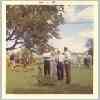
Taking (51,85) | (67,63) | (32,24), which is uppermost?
(32,24)

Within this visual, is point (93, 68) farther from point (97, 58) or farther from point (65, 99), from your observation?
point (65, 99)

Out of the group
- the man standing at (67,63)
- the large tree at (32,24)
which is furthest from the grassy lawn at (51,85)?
the large tree at (32,24)

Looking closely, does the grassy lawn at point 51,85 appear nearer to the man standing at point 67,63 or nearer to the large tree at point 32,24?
the man standing at point 67,63

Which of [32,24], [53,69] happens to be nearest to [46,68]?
[53,69]

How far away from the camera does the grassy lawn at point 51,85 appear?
96cm

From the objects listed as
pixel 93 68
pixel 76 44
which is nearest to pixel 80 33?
pixel 76 44

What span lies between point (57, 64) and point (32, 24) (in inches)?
8.8

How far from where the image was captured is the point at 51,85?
0.96 m

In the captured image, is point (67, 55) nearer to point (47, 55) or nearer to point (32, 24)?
point (47, 55)

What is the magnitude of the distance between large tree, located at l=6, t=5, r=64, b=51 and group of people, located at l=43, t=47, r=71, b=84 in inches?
2.3

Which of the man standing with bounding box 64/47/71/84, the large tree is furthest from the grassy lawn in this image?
the large tree

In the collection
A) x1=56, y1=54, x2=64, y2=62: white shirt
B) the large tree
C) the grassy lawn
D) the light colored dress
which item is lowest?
the grassy lawn

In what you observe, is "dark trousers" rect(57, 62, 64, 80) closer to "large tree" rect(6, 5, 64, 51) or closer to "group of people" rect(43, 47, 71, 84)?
"group of people" rect(43, 47, 71, 84)

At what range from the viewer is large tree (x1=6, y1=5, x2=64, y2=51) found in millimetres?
961
